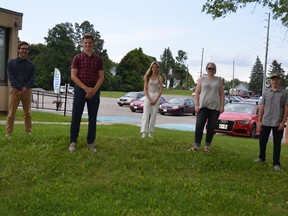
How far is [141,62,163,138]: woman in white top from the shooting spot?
9336mm

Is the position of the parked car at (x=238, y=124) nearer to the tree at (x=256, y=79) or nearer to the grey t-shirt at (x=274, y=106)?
the grey t-shirt at (x=274, y=106)

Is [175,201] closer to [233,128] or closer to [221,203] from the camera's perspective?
[221,203]

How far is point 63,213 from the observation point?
15.7ft

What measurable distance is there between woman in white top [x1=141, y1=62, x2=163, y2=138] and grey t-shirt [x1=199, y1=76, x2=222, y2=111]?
5.22 ft

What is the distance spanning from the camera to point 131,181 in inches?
236

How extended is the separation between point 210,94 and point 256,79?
12340 cm

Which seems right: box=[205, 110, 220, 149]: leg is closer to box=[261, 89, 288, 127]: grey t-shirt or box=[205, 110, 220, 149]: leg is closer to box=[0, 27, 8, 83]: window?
box=[261, 89, 288, 127]: grey t-shirt

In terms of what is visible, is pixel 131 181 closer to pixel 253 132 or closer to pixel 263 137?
pixel 263 137

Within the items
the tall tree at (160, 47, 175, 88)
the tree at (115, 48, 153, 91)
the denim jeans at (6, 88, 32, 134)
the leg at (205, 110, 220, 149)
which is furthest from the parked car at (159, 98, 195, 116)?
the tall tree at (160, 47, 175, 88)

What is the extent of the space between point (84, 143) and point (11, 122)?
75.4 inches

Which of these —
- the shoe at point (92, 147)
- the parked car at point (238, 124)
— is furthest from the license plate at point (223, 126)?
the shoe at point (92, 147)

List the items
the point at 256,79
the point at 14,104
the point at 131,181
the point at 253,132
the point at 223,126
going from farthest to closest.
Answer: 1. the point at 256,79
2. the point at 253,132
3. the point at 223,126
4. the point at 14,104
5. the point at 131,181

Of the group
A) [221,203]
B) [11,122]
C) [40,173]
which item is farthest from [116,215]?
[11,122]

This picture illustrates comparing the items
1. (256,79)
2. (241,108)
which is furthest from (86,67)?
(256,79)
